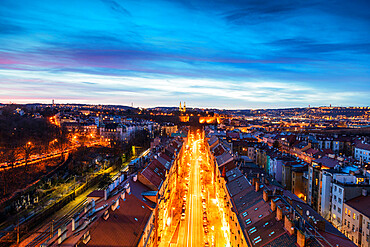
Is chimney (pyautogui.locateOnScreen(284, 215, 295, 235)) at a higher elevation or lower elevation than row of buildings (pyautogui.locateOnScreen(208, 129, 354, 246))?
higher

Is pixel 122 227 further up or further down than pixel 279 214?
further down

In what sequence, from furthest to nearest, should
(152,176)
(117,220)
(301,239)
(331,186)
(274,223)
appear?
1. (331,186)
2. (152,176)
3. (274,223)
4. (117,220)
5. (301,239)

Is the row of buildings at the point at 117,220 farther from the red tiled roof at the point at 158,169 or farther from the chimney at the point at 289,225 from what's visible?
the chimney at the point at 289,225

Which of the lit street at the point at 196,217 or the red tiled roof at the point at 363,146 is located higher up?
the red tiled roof at the point at 363,146

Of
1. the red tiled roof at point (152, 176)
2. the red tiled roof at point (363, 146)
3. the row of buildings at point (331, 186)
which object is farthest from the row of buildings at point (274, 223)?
the red tiled roof at point (363, 146)

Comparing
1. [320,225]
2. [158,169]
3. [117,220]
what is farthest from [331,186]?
[117,220]

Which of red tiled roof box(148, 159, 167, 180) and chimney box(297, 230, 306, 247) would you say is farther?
red tiled roof box(148, 159, 167, 180)

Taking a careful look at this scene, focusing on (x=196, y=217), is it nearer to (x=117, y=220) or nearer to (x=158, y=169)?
(x=158, y=169)

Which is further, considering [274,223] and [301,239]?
[274,223]

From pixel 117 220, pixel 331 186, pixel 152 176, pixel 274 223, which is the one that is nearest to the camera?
pixel 117 220

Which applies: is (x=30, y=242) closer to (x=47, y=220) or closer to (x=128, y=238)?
(x=47, y=220)

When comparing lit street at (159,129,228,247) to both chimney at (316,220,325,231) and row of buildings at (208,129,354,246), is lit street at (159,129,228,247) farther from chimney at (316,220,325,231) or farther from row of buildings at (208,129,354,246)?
chimney at (316,220,325,231)

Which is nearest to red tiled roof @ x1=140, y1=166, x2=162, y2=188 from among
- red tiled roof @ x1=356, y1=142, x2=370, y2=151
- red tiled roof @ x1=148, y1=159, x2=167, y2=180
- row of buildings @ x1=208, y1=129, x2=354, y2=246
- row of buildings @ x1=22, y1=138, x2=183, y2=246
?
row of buildings @ x1=22, y1=138, x2=183, y2=246
